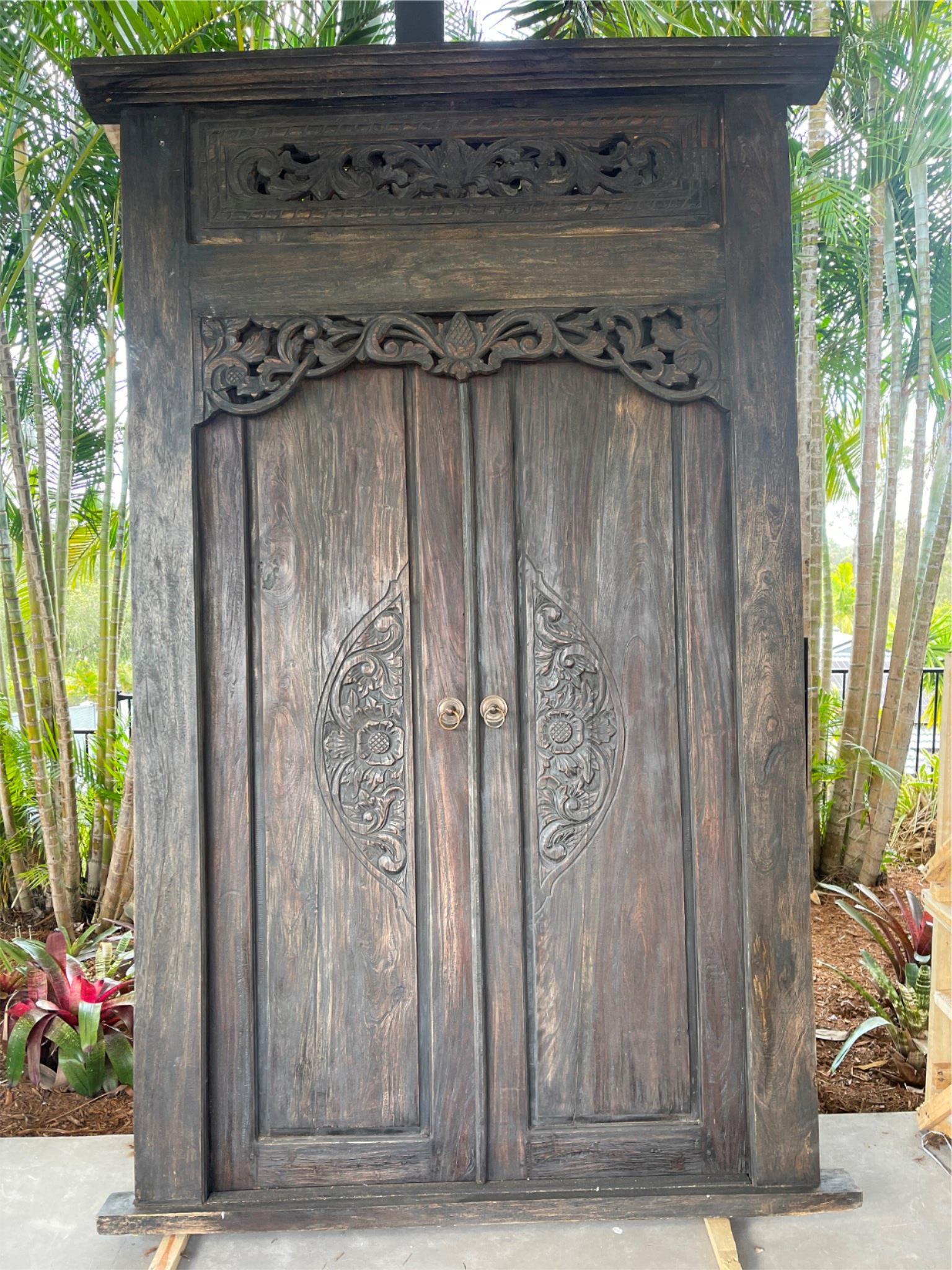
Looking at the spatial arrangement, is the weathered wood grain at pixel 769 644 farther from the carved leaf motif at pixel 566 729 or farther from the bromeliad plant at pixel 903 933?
the bromeliad plant at pixel 903 933

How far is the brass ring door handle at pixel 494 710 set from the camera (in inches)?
79.4

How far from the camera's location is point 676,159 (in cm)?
200

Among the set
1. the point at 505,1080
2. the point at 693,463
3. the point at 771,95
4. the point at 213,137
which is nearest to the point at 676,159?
the point at 771,95

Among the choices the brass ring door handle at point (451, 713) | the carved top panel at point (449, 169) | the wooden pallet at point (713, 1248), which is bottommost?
the wooden pallet at point (713, 1248)

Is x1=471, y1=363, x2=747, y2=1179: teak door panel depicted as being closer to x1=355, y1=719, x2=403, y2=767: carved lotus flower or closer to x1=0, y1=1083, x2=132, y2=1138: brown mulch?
x1=355, y1=719, x2=403, y2=767: carved lotus flower

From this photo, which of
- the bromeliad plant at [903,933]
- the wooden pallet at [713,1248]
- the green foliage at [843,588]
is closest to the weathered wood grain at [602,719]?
the wooden pallet at [713,1248]

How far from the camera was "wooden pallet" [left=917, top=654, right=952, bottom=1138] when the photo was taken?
228 centimetres

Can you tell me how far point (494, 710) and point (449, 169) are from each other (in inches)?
48.6

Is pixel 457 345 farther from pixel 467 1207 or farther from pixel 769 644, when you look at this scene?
pixel 467 1207

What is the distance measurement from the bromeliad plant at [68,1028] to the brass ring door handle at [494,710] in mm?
1424


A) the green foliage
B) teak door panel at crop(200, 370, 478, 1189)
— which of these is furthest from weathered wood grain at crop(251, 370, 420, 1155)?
the green foliage

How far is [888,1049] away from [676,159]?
103 inches

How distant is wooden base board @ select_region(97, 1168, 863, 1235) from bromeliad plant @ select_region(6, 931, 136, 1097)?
2.18 feet

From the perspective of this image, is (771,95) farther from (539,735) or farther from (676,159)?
(539,735)
